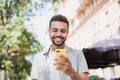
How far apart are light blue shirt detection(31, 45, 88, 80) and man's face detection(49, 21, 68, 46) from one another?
0.08m

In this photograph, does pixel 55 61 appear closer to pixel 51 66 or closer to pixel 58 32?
pixel 51 66

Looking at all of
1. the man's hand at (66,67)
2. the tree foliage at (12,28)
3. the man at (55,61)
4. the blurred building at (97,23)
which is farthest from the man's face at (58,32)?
→ the blurred building at (97,23)

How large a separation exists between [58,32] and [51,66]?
0.72 ft

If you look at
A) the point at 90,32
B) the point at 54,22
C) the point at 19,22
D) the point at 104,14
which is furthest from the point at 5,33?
the point at 90,32

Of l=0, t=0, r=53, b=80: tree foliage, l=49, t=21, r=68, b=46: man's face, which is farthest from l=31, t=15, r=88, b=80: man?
l=0, t=0, r=53, b=80: tree foliage

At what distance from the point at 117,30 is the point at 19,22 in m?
15.8

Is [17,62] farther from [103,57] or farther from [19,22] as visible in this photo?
[103,57]

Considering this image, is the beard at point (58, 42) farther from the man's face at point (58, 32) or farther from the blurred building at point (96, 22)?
the blurred building at point (96, 22)

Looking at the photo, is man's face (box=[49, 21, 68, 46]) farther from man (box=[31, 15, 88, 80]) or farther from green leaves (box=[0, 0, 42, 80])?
green leaves (box=[0, 0, 42, 80])

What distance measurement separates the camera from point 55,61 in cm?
234

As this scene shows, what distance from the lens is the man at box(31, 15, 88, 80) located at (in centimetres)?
241

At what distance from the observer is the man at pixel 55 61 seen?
94.9 inches

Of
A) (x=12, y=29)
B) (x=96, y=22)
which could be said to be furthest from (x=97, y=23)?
(x=12, y=29)

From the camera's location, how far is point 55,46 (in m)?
2.45
